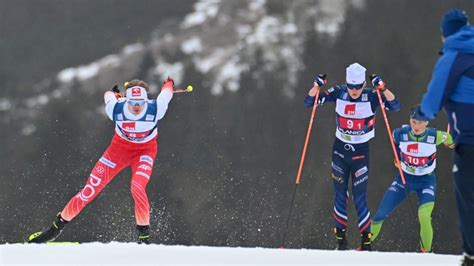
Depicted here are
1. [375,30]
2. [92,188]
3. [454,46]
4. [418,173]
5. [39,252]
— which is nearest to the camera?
[454,46]

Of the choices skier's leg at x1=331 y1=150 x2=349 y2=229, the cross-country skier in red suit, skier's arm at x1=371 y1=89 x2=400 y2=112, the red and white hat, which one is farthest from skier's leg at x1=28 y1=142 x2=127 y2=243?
skier's arm at x1=371 y1=89 x2=400 y2=112

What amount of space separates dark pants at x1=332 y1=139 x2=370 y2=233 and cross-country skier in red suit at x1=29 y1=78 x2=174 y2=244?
54.7 inches

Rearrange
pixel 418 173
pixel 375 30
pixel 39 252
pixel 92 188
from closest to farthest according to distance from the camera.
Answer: pixel 39 252 → pixel 92 188 → pixel 418 173 → pixel 375 30

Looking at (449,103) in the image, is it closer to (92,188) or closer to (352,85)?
(352,85)

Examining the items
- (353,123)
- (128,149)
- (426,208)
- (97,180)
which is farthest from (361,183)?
(97,180)

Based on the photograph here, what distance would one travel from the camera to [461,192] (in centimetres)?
317

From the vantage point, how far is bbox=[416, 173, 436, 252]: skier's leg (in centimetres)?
573

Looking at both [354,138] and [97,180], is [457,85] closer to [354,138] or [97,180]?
[354,138]

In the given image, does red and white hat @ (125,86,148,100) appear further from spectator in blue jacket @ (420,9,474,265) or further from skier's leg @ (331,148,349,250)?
spectator in blue jacket @ (420,9,474,265)

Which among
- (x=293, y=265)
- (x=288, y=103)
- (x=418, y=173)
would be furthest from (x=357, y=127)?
(x=293, y=265)

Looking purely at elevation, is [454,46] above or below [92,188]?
above

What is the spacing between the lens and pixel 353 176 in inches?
219

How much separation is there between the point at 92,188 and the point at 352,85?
2.07 metres

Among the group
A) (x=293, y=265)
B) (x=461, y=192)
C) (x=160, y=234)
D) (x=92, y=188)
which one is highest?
(x=461, y=192)
